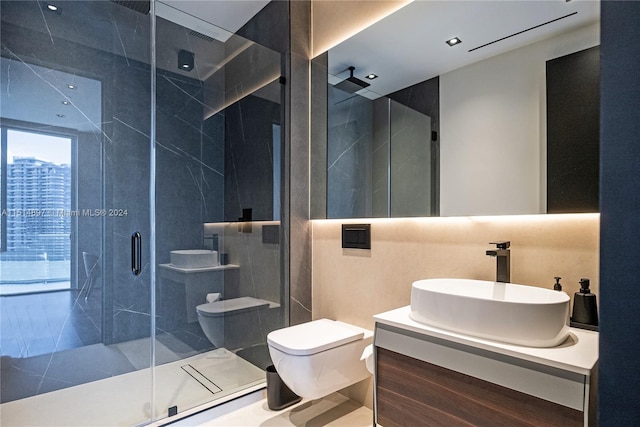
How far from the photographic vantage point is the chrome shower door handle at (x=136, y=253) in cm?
211

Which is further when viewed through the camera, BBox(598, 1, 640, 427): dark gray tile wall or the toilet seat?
the toilet seat

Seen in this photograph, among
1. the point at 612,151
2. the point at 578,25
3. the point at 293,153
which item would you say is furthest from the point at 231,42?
the point at 612,151

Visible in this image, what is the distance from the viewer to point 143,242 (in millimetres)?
2121

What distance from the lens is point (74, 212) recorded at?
193 cm

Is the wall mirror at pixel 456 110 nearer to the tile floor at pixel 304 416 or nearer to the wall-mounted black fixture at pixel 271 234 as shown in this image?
the wall-mounted black fixture at pixel 271 234

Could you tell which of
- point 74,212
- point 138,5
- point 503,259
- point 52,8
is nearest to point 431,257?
point 503,259

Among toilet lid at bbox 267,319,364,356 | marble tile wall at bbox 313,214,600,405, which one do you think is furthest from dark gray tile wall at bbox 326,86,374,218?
toilet lid at bbox 267,319,364,356

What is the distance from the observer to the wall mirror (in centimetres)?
138

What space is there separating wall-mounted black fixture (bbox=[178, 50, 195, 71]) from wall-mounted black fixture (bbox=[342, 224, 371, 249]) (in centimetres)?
138

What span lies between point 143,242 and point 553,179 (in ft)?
6.93

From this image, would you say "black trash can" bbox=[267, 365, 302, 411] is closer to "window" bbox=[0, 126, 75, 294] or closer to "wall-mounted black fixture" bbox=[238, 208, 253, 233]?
"wall-mounted black fixture" bbox=[238, 208, 253, 233]

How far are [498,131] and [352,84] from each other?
0.98 meters

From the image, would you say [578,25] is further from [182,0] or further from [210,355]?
[210,355]

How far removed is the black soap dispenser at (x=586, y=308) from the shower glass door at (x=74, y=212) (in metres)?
2.10
